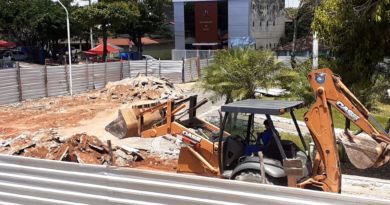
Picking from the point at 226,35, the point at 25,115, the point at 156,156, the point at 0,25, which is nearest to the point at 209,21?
the point at 226,35

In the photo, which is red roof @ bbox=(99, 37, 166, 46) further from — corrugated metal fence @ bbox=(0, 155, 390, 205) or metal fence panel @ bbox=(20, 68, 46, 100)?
corrugated metal fence @ bbox=(0, 155, 390, 205)

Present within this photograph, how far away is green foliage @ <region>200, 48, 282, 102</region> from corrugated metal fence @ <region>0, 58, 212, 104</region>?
299 inches

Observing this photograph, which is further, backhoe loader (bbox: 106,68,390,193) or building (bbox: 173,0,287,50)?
building (bbox: 173,0,287,50)

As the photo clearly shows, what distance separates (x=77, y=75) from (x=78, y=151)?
18.6 m

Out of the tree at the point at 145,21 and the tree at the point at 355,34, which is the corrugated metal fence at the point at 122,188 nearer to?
the tree at the point at 355,34

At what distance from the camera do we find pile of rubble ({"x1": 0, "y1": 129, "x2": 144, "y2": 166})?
12828 mm

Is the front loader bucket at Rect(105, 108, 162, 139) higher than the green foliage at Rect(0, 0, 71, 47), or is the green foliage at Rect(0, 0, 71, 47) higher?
the green foliage at Rect(0, 0, 71, 47)

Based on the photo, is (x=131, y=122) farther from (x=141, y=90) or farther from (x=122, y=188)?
(x=141, y=90)

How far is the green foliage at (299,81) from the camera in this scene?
49.1 ft

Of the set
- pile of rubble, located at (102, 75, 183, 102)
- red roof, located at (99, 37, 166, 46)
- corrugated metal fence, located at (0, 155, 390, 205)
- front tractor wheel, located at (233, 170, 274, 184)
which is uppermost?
red roof, located at (99, 37, 166, 46)

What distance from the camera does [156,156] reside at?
14.2m

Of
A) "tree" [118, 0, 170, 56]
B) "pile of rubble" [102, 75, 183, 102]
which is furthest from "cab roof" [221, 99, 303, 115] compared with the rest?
"tree" [118, 0, 170, 56]

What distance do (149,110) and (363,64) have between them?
491 cm

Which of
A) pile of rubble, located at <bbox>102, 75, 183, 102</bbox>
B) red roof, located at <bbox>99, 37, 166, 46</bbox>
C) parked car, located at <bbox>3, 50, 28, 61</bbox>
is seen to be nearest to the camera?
pile of rubble, located at <bbox>102, 75, 183, 102</bbox>
